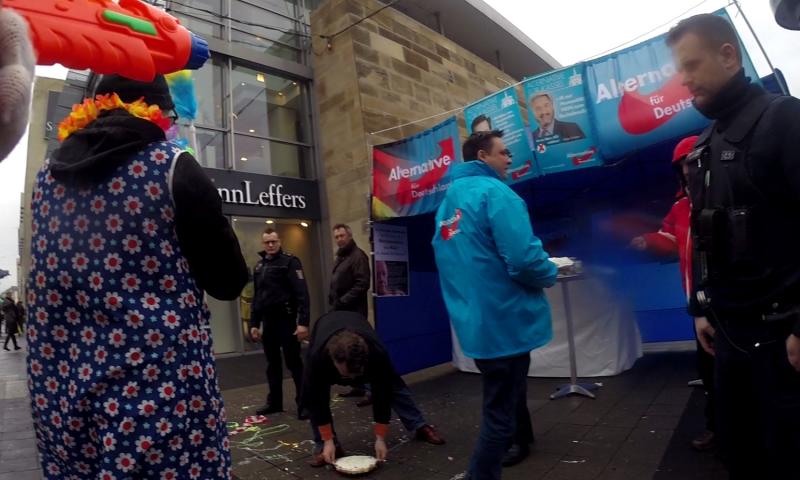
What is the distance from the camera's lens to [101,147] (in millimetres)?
1259

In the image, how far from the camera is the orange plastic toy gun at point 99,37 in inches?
65.9

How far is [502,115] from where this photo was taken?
5023mm

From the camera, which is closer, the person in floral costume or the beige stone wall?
the person in floral costume

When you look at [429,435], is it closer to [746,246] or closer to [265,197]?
[746,246]

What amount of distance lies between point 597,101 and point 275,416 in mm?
4273

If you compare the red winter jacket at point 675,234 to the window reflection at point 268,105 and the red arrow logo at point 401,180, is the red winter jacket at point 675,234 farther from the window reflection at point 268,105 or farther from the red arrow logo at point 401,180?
the window reflection at point 268,105

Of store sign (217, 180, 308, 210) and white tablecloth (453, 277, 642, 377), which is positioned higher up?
store sign (217, 180, 308, 210)

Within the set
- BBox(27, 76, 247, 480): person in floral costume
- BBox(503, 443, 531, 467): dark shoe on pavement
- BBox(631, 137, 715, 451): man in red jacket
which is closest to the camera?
BBox(27, 76, 247, 480): person in floral costume

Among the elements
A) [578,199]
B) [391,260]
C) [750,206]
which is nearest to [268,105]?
[391,260]

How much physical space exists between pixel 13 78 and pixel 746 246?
179 cm

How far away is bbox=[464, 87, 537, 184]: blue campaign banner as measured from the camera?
15.8 feet

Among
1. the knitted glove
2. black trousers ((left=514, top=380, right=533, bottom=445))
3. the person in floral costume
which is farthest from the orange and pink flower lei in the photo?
black trousers ((left=514, top=380, right=533, bottom=445))

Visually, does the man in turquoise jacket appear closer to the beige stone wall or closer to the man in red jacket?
the man in red jacket

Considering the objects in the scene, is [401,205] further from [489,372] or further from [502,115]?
[489,372]
